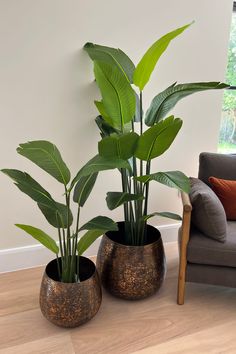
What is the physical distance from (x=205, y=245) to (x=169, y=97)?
84 centimetres

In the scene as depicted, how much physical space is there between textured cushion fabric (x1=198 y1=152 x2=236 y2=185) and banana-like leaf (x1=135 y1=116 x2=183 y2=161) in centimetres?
82

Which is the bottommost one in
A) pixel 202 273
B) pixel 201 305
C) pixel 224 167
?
pixel 201 305

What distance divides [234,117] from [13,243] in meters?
2.19

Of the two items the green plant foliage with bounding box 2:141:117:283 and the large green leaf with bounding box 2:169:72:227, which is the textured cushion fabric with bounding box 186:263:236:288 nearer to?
the green plant foliage with bounding box 2:141:117:283

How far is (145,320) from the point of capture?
1741 mm

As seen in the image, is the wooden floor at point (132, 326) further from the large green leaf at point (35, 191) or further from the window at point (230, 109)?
the window at point (230, 109)

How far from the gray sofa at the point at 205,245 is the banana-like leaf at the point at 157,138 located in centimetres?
40

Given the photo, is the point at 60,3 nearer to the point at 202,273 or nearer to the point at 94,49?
the point at 94,49

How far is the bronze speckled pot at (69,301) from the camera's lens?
5.14 ft

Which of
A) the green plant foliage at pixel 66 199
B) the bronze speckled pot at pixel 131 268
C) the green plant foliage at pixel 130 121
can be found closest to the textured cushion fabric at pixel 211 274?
the bronze speckled pot at pixel 131 268

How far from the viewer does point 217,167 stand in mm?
2197

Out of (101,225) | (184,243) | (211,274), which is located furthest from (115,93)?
(211,274)

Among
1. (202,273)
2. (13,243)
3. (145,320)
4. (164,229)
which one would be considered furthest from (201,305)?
(13,243)

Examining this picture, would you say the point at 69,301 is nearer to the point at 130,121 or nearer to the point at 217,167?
the point at 130,121
